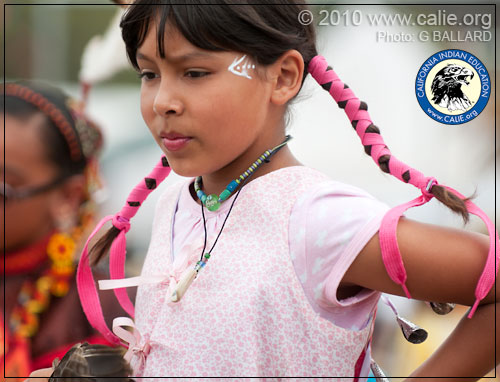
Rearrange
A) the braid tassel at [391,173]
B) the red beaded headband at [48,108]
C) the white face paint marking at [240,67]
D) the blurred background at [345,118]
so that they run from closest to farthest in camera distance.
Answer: the braid tassel at [391,173] → the white face paint marking at [240,67] → the blurred background at [345,118] → the red beaded headband at [48,108]

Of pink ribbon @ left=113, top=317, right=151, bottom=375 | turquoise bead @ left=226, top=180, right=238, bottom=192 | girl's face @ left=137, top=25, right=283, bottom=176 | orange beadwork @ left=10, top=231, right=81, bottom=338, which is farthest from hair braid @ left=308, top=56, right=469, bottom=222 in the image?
orange beadwork @ left=10, top=231, right=81, bottom=338

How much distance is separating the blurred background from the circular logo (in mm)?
34

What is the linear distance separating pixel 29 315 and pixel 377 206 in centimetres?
143

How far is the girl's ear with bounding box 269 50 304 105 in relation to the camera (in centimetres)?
102

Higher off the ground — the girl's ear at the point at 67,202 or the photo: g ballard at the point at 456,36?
the photo: g ballard at the point at 456,36

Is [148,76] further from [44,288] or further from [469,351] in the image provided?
[44,288]

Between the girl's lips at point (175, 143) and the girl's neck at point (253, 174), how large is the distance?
0.39 ft

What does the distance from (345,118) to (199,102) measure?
879 millimetres

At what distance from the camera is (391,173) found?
97 cm

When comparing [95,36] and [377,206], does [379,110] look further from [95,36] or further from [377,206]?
[95,36]

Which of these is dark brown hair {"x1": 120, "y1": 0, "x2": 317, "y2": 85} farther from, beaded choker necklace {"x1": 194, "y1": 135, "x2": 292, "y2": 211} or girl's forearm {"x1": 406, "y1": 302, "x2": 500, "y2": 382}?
girl's forearm {"x1": 406, "y1": 302, "x2": 500, "y2": 382}

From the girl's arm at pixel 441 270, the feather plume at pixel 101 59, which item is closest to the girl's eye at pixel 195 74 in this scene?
the girl's arm at pixel 441 270

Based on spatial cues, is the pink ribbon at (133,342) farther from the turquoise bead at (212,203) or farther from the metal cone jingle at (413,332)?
the metal cone jingle at (413,332)

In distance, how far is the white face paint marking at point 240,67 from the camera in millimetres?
965
